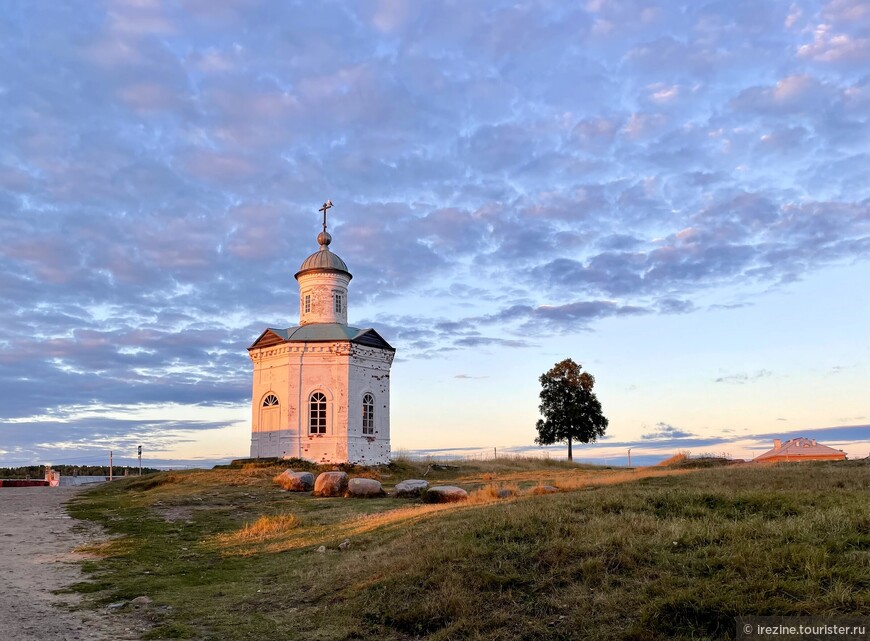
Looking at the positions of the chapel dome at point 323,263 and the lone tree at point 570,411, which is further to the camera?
the lone tree at point 570,411

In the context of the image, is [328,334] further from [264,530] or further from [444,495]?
[264,530]

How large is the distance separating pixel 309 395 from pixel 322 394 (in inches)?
26.1

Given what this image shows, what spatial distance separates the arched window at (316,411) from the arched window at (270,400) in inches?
79.3

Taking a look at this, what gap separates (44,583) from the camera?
35.4 feet

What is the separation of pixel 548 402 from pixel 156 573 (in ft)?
126

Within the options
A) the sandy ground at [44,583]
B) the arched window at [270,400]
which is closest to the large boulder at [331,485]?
the sandy ground at [44,583]

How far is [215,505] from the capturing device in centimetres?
2162

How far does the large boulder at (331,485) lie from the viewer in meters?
23.5

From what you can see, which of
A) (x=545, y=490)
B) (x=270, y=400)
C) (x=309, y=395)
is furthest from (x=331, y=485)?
(x=270, y=400)

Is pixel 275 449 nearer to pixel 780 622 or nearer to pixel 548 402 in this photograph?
pixel 548 402

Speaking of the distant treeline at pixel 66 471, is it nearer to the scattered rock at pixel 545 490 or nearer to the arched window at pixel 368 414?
the arched window at pixel 368 414

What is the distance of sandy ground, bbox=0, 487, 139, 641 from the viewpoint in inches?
318

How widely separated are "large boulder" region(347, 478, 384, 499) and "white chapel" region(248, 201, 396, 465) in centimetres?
1083

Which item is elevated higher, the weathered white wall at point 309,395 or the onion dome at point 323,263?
the onion dome at point 323,263
